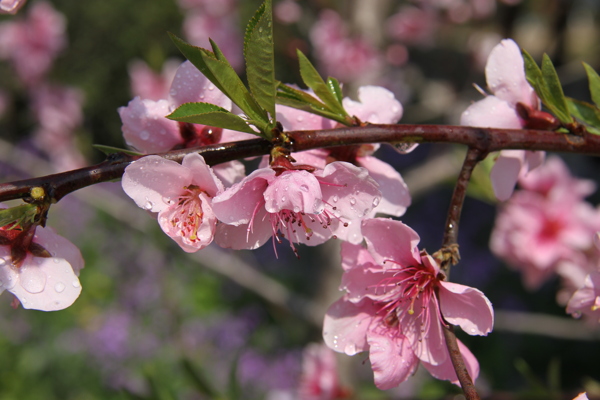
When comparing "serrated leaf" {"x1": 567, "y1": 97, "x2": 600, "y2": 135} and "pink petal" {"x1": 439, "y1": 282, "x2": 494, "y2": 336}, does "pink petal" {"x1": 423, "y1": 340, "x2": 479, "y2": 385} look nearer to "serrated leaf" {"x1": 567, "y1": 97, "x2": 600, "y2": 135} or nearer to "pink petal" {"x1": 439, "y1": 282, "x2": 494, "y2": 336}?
"pink petal" {"x1": 439, "y1": 282, "x2": 494, "y2": 336}

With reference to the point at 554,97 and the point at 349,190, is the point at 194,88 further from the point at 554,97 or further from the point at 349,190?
the point at 554,97

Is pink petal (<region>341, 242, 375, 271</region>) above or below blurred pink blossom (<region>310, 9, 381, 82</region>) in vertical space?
above

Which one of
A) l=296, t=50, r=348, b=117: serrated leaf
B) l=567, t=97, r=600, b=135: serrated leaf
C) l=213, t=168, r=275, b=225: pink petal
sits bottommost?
Answer: l=213, t=168, r=275, b=225: pink petal

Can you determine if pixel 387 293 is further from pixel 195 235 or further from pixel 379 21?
pixel 379 21

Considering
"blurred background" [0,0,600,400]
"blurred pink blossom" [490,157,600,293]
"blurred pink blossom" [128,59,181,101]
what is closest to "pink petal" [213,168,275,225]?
"blurred pink blossom" [490,157,600,293]

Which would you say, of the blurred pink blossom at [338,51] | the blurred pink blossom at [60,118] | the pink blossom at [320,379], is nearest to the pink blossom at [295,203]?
the pink blossom at [320,379]

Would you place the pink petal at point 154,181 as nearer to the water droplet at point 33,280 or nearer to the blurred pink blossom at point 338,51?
the water droplet at point 33,280

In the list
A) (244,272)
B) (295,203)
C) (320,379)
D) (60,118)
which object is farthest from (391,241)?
(60,118)
